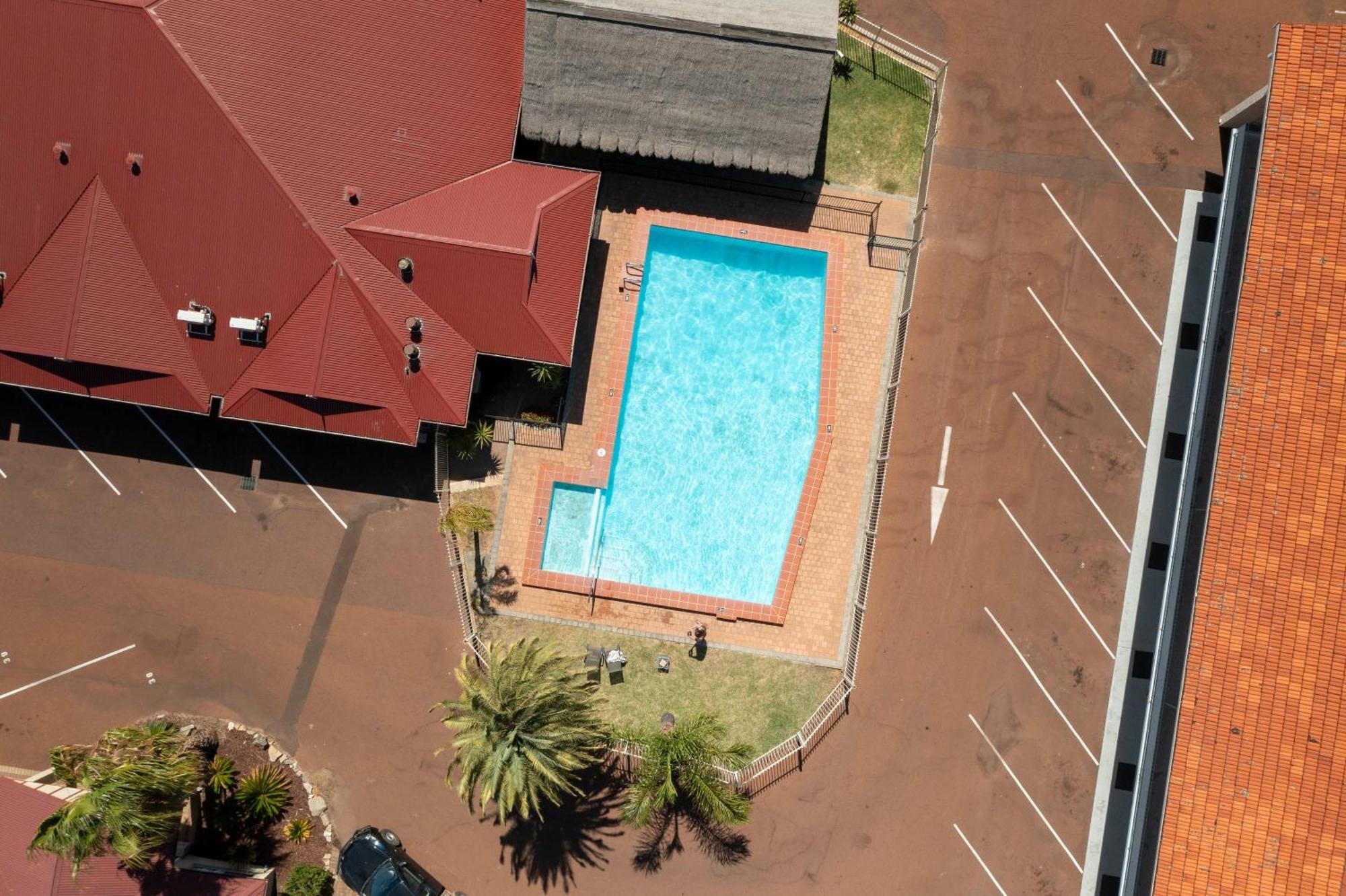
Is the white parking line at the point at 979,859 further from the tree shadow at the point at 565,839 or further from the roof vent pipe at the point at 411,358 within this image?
the roof vent pipe at the point at 411,358

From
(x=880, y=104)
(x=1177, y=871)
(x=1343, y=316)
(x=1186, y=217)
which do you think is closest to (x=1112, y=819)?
(x=1177, y=871)

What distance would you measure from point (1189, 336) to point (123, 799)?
1441 inches

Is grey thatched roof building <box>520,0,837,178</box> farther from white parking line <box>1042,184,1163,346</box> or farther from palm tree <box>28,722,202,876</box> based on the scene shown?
palm tree <box>28,722,202,876</box>

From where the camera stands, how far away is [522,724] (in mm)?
23031

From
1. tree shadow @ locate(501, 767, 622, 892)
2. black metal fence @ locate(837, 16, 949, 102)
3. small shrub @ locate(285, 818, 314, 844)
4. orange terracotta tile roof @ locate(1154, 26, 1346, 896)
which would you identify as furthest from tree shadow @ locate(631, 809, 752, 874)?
black metal fence @ locate(837, 16, 949, 102)

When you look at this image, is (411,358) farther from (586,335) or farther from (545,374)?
(586,335)

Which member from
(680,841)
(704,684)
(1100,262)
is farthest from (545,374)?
(1100,262)

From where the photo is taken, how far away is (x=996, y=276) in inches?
1103

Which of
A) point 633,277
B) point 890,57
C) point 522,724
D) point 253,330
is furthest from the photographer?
point 890,57

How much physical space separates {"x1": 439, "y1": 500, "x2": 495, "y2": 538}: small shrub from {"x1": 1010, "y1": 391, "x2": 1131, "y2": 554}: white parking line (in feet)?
60.9

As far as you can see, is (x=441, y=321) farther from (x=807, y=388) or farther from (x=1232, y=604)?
(x=1232, y=604)

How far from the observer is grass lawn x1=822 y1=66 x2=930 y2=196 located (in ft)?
92.3

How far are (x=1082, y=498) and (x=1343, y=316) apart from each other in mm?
9000

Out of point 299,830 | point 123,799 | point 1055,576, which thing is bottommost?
point 299,830
